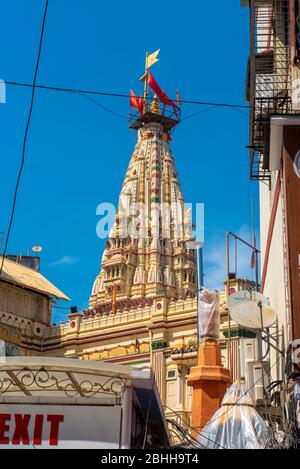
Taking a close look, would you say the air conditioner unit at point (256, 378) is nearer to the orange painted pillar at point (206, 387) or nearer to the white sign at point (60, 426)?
the orange painted pillar at point (206, 387)

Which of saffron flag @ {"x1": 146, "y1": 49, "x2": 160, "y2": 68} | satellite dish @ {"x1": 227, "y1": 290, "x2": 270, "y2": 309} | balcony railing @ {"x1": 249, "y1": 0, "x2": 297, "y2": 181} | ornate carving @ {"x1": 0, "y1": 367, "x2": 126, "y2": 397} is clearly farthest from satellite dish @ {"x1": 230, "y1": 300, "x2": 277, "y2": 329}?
saffron flag @ {"x1": 146, "y1": 49, "x2": 160, "y2": 68}

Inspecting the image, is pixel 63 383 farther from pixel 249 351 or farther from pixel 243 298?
pixel 249 351

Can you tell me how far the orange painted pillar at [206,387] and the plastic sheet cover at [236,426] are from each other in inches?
116

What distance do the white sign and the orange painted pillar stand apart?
250 inches

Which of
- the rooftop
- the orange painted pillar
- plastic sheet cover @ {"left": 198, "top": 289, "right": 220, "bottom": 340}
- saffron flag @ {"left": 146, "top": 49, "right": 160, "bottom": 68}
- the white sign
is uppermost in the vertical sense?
saffron flag @ {"left": 146, "top": 49, "right": 160, "bottom": 68}

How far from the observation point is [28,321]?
44.6 meters

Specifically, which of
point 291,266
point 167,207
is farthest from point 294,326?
point 167,207

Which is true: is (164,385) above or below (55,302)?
below

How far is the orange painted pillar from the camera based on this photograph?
1775 cm

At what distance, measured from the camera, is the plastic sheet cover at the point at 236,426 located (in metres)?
13.8

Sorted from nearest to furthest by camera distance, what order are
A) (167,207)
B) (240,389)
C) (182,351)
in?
(240,389) → (182,351) → (167,207)

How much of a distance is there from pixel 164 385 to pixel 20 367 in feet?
89.9

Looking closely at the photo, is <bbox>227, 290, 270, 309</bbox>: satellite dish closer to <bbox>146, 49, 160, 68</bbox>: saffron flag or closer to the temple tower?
the temple tower
